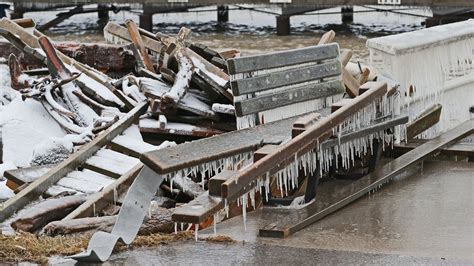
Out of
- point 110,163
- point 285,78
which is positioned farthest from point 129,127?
point 285,78

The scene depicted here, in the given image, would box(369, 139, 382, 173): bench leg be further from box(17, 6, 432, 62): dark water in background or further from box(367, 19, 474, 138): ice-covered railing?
box(17, 6, 432, 62): dark water in background

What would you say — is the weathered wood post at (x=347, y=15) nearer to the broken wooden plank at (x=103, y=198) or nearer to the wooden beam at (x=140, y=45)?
the wooden beam at (x=140, y=45)

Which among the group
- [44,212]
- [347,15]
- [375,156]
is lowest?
[347,15]

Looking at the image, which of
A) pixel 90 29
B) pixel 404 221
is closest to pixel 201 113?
pixel 404 221

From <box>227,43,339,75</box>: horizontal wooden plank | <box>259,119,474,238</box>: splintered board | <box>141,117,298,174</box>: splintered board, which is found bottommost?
<box>259,119,474,238</box>: splintered board

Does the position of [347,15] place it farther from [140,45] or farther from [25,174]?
[25,174]

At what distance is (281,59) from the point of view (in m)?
8.42

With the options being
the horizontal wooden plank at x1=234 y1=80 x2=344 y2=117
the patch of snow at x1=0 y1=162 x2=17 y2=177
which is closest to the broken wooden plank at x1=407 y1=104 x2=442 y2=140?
the horizontal wooden plank at x1=234 y1=80 x2=344 y2=117

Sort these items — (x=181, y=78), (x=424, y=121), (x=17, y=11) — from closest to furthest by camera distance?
(x=424, y=121) → (x=181, y=78) → (x=17, y=11)

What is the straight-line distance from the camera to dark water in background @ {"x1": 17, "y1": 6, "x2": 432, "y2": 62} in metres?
29.3

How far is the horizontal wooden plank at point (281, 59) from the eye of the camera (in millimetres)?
8023

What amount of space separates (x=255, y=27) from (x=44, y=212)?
26.1m

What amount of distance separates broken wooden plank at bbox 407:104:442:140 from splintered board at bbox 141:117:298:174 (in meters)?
1.94

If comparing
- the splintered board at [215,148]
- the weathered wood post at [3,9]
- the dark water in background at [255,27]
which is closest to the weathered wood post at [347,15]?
the dark water in background at [255,27]
